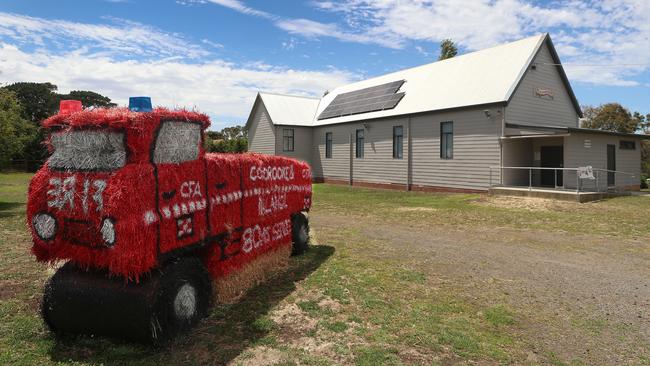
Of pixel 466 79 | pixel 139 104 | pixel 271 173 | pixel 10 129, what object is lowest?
pixel 271 173

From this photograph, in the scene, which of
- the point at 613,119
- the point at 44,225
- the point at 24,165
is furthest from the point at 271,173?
the point at 613,119

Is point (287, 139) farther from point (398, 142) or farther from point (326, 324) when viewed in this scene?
point (326, 324)

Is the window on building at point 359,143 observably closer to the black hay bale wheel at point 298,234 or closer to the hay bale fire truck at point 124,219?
the black hay bale wheel at point 298,234

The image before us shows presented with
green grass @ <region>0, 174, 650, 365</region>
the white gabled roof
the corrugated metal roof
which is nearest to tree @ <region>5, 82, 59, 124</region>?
the corrugated metal roof

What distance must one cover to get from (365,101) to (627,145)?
15170mm

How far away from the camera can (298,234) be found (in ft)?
26.6

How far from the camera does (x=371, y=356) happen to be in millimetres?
4035

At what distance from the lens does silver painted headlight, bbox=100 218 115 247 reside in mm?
3807

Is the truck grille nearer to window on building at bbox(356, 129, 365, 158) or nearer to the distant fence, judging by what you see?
window on building at bbox(356, 129, 365, 158)

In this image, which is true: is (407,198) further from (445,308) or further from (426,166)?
(445,308)

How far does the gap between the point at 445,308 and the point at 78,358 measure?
4.14m

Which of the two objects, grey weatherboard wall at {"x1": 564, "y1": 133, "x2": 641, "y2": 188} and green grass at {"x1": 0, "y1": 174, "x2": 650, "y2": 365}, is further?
grey weatherboard wall at {"x1": 564, "y1": 133, "x2": 641, "y2": 188}

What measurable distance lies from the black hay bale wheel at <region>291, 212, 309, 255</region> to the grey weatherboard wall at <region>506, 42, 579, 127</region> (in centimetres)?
1418

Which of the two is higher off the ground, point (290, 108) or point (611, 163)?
point (290, 108)
